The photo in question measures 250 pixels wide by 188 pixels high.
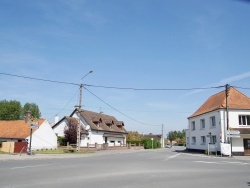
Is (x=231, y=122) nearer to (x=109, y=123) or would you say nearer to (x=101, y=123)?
(x=101, y=123)

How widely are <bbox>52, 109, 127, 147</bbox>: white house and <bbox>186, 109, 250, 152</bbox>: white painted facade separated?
62.3 feet

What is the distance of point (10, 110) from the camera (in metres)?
80.6

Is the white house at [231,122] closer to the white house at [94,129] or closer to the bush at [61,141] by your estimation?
the white house at [94,129]

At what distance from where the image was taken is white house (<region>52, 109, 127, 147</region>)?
56.7 meters

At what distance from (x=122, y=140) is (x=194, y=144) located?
23.9 m

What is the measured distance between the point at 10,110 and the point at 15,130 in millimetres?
35918

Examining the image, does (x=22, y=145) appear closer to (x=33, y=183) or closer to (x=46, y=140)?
(x=46, y=140)

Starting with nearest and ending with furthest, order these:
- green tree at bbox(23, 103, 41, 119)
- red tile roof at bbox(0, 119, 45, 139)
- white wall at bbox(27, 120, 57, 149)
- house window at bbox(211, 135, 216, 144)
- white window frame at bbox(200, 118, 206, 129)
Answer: house window at bbox(211, 135, 216, 144) < white window frame at bbox(200, 118, 206, 129) < red tile roof at bbox(0, 119, 45, 139) < white wall at bbox(27, 120, 57, 149) < green tree at bbox(23, 103, 41, 119)

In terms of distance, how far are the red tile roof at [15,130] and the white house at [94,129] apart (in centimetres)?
862

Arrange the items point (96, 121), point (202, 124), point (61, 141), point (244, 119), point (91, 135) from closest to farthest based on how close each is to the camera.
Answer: point (244, 119)
point (202, 124)
point (61, 141)
point (91, 135)
point (96, 121)

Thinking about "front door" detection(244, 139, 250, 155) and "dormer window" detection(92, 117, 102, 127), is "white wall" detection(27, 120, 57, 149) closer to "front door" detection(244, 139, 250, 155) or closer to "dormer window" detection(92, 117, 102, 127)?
"dormer window" detection(92, 117, 102, 127)

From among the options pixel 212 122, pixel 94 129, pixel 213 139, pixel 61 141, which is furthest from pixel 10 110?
pixel 213 139

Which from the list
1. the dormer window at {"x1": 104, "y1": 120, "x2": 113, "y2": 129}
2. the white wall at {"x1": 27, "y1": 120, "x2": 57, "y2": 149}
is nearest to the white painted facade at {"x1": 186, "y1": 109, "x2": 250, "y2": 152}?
the dormer window at {"x1": 104, "y1": 120, "x2": 113, "y2": 129}

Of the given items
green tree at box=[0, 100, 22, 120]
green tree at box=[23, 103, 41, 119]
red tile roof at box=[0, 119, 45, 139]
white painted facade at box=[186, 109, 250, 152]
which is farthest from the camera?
green tree at box=[23, 103, 41, 119]
